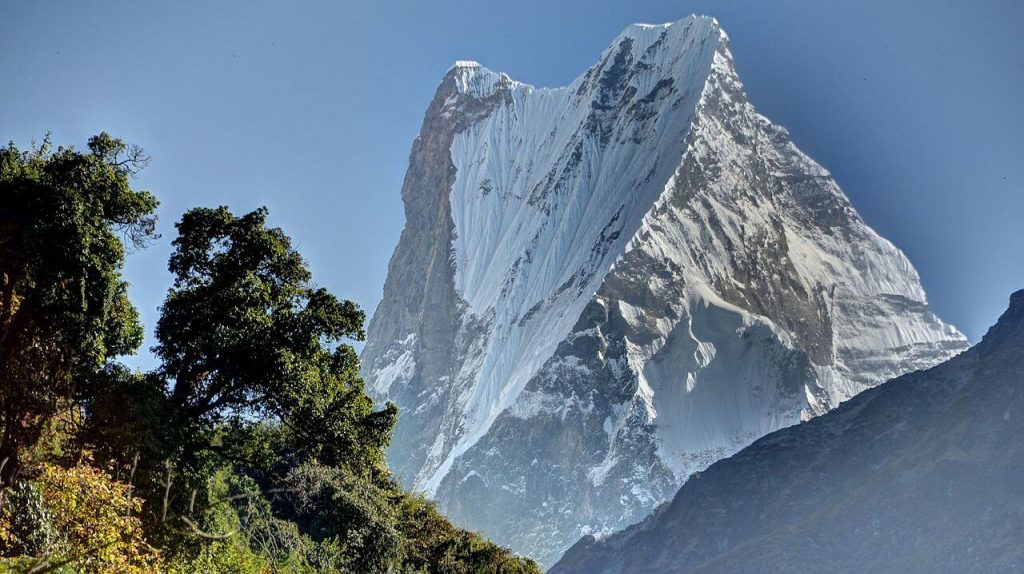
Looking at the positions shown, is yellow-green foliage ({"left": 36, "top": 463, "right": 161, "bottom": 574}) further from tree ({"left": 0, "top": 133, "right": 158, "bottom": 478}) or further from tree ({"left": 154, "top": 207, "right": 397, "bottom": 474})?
tree ({"left": 154, "top": 207, "right": 397, "bottom": 474})

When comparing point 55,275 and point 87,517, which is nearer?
point 87,517

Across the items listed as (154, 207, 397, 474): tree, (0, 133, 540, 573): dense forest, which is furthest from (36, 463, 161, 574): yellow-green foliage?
(154, 207, 397, 474): tree

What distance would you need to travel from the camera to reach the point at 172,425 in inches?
1017

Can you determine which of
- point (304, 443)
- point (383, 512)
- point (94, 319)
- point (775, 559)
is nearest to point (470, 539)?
point (383, 512)

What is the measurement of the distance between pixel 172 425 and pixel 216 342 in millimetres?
2513

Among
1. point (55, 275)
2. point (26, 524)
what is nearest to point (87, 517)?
point (26, 524)

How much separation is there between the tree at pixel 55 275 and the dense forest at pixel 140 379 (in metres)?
0.04

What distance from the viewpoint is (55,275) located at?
2303 cm

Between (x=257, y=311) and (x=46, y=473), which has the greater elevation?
(x=257, y=311)

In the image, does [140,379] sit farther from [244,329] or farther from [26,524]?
[26,524]

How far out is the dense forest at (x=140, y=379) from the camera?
20125mm

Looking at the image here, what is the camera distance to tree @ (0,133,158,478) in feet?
72.3

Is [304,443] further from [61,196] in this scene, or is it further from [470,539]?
[470,539]

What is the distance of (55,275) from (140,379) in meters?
4.11
